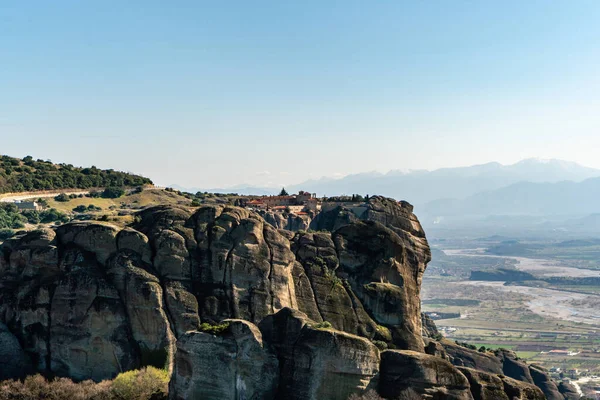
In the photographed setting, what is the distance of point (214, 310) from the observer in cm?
5359

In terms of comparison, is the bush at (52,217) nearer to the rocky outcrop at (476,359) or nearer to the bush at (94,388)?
the rocky outcrop at (476,359)

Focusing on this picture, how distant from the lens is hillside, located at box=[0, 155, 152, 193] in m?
146

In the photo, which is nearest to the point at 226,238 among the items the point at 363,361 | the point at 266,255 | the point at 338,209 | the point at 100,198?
the point at 266,255

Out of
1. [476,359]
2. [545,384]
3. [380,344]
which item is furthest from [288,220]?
[380,344]

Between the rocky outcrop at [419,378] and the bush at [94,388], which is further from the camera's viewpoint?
the bush at [94,388]

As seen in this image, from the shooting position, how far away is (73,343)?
166 feet

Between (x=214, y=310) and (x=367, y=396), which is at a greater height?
(x=214, y=310)

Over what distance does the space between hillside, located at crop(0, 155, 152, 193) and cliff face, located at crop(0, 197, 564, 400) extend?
318ft

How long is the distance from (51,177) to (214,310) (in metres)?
114

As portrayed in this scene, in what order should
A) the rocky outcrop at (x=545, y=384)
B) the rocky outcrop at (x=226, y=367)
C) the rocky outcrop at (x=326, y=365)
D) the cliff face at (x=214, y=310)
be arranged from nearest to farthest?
the rocky outcrop at (x=326, y=365) < the rocky outcrop at (x=226, y=367) < the cliff face at (x=214, y=310) < the rocky outcrop at (x=545, y=384)

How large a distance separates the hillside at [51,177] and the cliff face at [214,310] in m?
97.1

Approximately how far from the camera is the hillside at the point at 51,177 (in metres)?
146

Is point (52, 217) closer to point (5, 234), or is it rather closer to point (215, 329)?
point (5, 234)

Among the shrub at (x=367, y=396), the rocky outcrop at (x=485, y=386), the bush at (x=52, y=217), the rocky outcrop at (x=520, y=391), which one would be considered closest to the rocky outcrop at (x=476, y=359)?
the rocky outcrop at (x=520, y=391)
